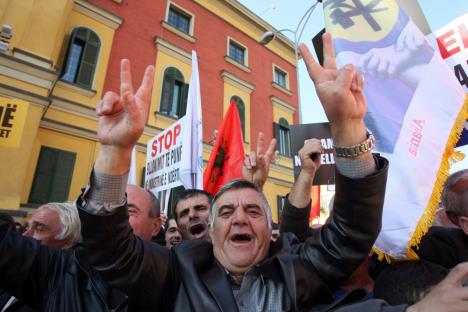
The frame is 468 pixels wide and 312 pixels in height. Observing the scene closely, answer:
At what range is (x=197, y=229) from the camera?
298cm

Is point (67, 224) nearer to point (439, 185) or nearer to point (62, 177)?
point (439, 185)

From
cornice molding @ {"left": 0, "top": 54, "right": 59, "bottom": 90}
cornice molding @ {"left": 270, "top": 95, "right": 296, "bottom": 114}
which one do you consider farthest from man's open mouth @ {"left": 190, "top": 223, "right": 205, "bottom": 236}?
cornice molding @ {"left": 270, "top": 95, "right": 296, "bottom": 114}

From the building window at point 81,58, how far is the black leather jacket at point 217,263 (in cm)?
888

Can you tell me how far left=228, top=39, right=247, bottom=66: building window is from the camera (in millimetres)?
14112

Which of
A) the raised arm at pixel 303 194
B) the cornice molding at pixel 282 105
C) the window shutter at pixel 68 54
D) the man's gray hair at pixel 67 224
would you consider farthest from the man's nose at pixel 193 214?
the cornice molding at pixel 282 105

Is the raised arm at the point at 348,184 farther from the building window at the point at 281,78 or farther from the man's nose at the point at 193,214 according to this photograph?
the building window at the point at 281,78

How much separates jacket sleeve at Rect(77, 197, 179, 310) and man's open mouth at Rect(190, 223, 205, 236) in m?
1.63

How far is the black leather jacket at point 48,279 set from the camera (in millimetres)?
1461

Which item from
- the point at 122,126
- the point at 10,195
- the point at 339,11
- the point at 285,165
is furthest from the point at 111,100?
the point at 285,165

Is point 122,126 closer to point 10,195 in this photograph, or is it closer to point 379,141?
point 379,141

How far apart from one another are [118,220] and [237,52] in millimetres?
14152

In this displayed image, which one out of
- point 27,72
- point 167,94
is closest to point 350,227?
point 27,72

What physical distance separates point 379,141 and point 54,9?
909 centimetres

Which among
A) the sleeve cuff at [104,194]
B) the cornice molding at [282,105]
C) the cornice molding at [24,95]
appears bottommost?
the sleeve cuff at [104,194]
